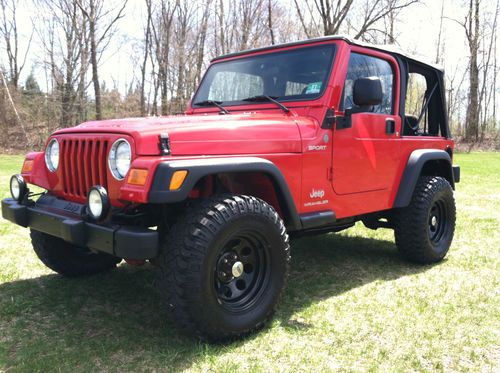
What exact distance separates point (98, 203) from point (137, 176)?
30 centimetres

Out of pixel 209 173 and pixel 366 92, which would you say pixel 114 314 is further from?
pixel 366 92

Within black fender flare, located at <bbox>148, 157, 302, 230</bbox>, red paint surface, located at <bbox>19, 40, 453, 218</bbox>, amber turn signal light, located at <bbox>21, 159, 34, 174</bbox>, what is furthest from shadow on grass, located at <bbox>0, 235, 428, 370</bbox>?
amber turn signal light, located at <bbox>21, 159, 34, 174</bbox>

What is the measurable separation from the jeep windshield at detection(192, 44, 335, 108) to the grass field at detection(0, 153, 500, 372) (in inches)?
66.3

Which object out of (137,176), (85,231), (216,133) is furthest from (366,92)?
(85,231)

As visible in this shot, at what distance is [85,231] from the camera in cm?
271

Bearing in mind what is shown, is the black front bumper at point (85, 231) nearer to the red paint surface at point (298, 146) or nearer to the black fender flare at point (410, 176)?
the red paint surface at point (298, 146)

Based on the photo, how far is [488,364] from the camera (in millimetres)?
2715

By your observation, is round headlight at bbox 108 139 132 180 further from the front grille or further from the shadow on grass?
the shadow on grass

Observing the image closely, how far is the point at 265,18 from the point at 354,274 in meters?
22.0

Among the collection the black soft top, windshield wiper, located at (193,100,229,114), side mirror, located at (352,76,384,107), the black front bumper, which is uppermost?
the black soft top

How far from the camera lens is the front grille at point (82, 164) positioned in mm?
2842

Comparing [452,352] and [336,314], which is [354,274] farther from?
[452,352]

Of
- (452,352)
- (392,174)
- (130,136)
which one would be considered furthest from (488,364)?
(130,136)

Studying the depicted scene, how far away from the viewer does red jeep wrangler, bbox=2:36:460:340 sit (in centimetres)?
264
